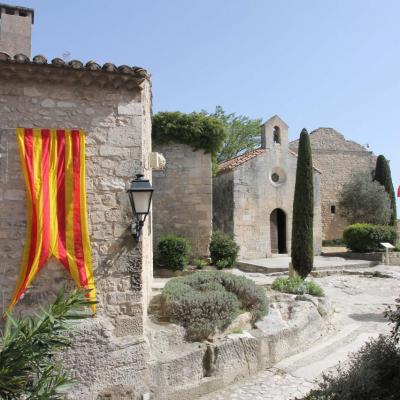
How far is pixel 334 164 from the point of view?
28.1 meters

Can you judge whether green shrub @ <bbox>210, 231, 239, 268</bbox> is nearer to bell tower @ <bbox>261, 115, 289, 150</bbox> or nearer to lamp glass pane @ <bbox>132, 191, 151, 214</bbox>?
bell tower @ <bbox>261, 115, 289, 150</bbox>

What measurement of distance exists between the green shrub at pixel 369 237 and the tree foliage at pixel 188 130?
10023 mm

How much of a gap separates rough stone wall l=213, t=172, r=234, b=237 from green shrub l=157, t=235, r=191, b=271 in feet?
18.6

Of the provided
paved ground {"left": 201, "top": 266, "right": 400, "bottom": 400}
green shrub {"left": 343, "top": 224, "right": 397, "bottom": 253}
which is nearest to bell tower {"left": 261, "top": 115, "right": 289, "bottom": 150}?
green shrub {"left": 343, "top": 224, "right": 397, "bottom": 253}

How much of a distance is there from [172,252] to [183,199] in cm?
203

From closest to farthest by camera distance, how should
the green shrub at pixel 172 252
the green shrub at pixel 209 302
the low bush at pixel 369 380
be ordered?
the low bush at pixel 369 380, the green shrub at pixel 209 302, the green shrub at pixel 172 252

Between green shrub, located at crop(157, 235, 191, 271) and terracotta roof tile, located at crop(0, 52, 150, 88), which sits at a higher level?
terracotta roof tile, located at crop(0, 52, 150, 88)

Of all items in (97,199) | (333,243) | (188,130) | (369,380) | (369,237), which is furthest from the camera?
(333,243)

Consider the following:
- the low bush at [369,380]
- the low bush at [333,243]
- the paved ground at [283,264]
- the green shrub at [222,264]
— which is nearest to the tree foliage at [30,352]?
the low bush at [369,380]

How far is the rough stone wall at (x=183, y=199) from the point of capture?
13.5m

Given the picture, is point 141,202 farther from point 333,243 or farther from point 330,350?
point 333,243

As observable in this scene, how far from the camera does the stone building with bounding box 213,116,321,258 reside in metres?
18.3

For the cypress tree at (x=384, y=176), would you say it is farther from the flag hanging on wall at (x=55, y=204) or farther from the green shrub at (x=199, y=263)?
the flag hanging on wall at (x=55, y=204)

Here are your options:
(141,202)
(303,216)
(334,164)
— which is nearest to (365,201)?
(334,164)
